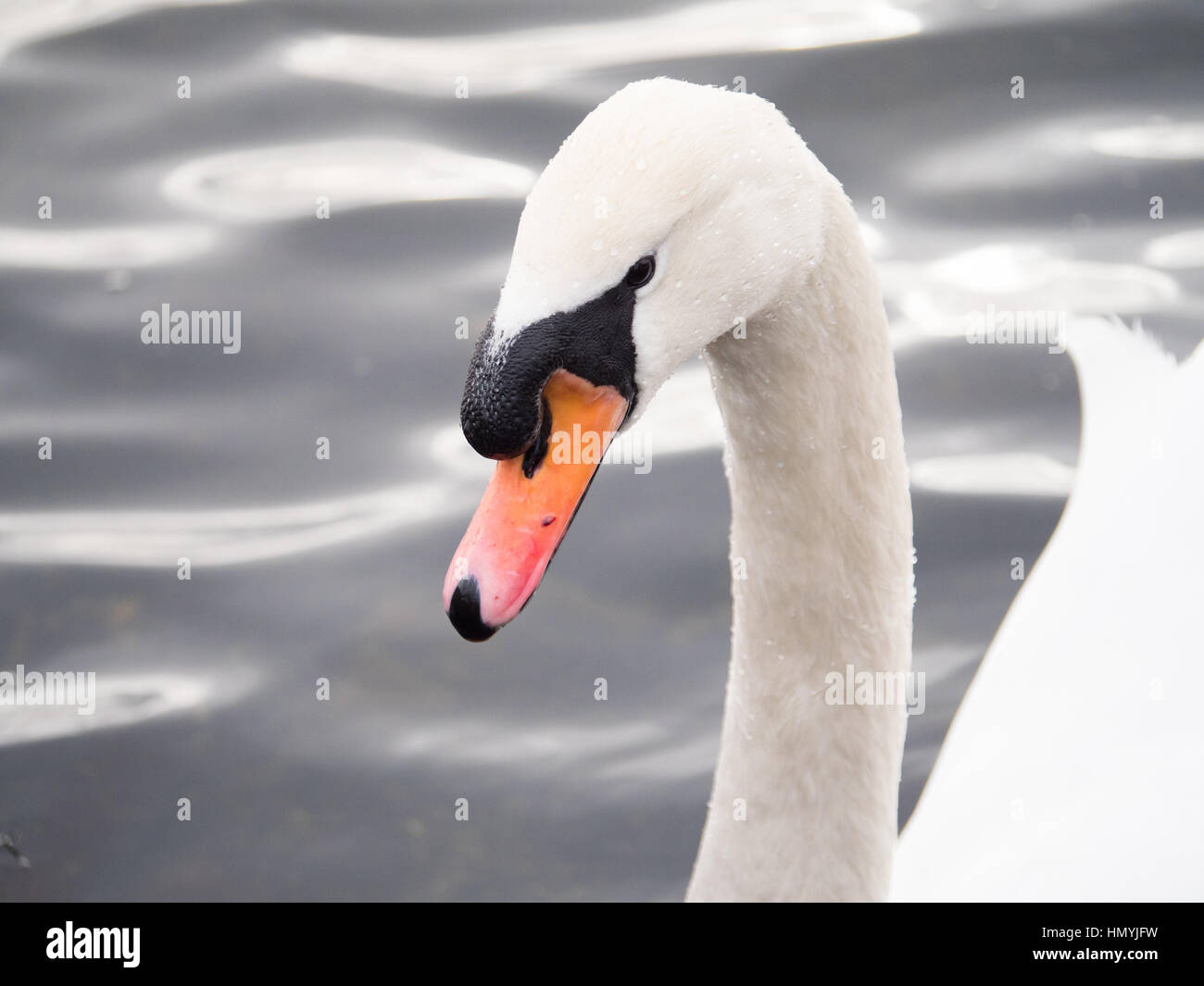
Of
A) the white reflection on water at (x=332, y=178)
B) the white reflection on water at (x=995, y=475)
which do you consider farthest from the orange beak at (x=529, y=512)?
the white reflection on water at (x=332, y=178)

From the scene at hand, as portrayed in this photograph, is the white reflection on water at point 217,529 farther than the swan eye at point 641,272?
Yes

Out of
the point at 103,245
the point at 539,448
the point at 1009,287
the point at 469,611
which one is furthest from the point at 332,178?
the point at 469,611

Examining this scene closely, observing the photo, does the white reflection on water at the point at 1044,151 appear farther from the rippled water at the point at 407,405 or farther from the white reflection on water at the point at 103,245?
the white reflection on water at the point at 103,245

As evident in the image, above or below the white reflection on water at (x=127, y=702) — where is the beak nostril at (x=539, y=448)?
above

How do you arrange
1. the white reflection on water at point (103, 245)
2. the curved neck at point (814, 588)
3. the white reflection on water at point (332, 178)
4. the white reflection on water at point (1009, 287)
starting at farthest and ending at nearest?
the white reflection on water at point (332, 178)
the white reflection on water at point (103, 245)
the white reflection on water at point (1009, 287)
the curved neck at point (814, 588)

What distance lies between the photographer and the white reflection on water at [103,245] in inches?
255

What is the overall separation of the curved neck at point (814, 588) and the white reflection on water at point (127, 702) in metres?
1.99

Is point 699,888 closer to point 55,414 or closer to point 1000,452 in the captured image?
point 1000,452

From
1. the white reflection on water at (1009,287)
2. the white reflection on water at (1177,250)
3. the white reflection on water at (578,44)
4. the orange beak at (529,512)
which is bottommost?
the orange beak at (529,512)

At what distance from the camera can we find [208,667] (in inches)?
192
